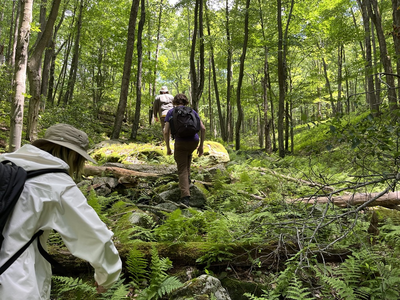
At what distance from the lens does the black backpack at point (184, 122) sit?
529 cm

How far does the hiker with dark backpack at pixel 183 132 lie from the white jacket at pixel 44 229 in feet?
11.8

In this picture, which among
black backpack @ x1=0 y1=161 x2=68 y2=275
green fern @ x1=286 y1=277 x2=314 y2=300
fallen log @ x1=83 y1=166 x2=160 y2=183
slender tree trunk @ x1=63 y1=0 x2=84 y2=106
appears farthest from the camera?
slender tree trunk @ x1=63 y1=0 x2=84 y2=106

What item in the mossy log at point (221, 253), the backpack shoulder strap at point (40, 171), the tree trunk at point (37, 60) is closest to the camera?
the backpack shoulder strap at point (40, 171)

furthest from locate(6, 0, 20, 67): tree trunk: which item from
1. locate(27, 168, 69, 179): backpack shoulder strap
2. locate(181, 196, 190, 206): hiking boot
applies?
locate(27, 168, 69, 179): backpack shoulder strap

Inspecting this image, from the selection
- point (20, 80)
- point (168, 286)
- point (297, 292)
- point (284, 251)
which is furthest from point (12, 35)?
point (297, 292)

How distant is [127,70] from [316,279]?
1053 cm

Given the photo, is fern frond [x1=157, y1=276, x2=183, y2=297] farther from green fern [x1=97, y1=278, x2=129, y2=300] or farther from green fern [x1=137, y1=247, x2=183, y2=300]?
green fern [x1=97, y1=278, x2=129, y2=300]

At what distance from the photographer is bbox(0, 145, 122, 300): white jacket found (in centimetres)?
153

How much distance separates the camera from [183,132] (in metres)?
5.33

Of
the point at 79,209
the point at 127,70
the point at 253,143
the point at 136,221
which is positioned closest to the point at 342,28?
the point at 127,70

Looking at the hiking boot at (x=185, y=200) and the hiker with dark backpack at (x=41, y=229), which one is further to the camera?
the hiking boot at (x=185, y=200)

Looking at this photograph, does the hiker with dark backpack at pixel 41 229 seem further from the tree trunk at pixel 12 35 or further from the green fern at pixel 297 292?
the tree trunk at pixel 12 35

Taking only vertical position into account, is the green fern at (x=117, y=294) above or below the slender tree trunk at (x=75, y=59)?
below

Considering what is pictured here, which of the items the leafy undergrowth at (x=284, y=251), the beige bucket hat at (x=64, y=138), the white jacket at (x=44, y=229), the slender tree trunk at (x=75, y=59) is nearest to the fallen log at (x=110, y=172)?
the leafy undergrowth at (x=284, y=251)
